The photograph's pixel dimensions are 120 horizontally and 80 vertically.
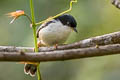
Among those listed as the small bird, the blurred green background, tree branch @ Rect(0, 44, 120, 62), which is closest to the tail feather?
the small bird

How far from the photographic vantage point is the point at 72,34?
16.6 ft

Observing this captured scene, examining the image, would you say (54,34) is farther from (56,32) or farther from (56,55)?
(56,55)

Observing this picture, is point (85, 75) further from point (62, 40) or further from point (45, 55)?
point (45, 55)

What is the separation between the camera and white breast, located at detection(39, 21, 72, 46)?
338 cm

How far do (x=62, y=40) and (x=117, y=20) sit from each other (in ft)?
6.90

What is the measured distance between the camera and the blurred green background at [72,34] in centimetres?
496

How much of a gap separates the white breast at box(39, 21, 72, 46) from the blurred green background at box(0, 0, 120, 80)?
44.9 inches

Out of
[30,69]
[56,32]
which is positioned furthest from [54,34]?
[30,69]

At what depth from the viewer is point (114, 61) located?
4.87 m

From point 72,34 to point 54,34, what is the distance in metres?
1.61

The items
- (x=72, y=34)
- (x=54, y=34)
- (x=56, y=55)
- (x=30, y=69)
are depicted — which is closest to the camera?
(x=56, y=55)

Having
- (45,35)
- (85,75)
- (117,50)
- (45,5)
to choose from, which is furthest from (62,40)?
(45,5)

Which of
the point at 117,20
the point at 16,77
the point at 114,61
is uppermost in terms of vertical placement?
the point at 117,20

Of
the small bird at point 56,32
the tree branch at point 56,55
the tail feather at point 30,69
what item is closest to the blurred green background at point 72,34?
the small bird at point 56,32
